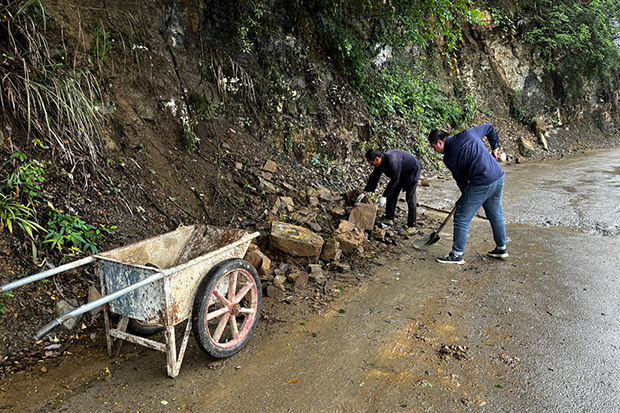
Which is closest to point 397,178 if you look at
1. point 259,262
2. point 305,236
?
point 305,236

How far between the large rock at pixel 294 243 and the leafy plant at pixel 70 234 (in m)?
1.78

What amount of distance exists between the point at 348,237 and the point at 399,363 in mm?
2221

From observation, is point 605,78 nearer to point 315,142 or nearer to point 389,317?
point 315,142

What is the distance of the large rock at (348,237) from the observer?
16.5 feet

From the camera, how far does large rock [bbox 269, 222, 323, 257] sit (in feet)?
15.0

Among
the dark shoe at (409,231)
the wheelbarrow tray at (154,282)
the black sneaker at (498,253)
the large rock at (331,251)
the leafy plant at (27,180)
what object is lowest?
the black sneaker at (498,253)

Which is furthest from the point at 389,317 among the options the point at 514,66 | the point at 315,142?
the point at 514,66

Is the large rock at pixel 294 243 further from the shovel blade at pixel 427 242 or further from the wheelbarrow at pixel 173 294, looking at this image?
the shovel blade at pixel 427 242

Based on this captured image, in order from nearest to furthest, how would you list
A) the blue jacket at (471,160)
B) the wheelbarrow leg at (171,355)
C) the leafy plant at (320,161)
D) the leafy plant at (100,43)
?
the wheelbarrow leg at (171,355), the blue jacket at (471,160), the leafy plant at (100,43), the leafy plant at (320,161)

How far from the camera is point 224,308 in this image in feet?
10.1

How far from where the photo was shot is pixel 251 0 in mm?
7332

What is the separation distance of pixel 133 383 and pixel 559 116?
2062 cm

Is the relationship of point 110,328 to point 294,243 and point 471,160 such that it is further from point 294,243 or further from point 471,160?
point 471,160

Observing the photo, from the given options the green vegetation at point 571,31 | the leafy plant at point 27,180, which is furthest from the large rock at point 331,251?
the green vegetation at point 571,31
